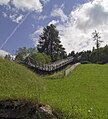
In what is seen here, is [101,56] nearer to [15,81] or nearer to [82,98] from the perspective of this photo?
[15,81]

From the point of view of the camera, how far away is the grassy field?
67.2 feet

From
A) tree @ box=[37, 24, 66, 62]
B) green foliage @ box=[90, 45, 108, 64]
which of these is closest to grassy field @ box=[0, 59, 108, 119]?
green foliage @ box=[90, 45, 108, 64]

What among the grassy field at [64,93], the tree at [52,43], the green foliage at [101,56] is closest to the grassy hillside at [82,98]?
the grassy field at [64,93]

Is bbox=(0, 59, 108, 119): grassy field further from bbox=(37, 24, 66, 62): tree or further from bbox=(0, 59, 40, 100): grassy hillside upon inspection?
bbox=(37, 24, 66, 62): tree

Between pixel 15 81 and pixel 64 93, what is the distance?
14.7ft

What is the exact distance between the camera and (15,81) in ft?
97.2

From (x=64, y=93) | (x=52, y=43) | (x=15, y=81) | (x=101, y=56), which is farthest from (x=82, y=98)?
(x=52, y=43)

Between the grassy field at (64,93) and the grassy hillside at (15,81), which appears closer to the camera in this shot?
the grassy field at (64,93)

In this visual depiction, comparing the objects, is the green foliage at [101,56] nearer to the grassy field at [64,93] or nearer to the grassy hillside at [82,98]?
the grassy hillside at [82,98]

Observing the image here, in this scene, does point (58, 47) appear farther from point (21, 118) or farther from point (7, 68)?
point (21, 118)

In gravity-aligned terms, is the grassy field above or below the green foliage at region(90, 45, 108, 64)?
below

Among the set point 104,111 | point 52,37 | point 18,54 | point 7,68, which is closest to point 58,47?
point 52,37

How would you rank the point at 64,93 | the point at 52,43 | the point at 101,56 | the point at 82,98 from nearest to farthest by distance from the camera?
1. the point at 82,98
2. the point at 64,93
3. the point at 101,56
4. the point at 52,43

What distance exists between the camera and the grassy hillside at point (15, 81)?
26105 mm
